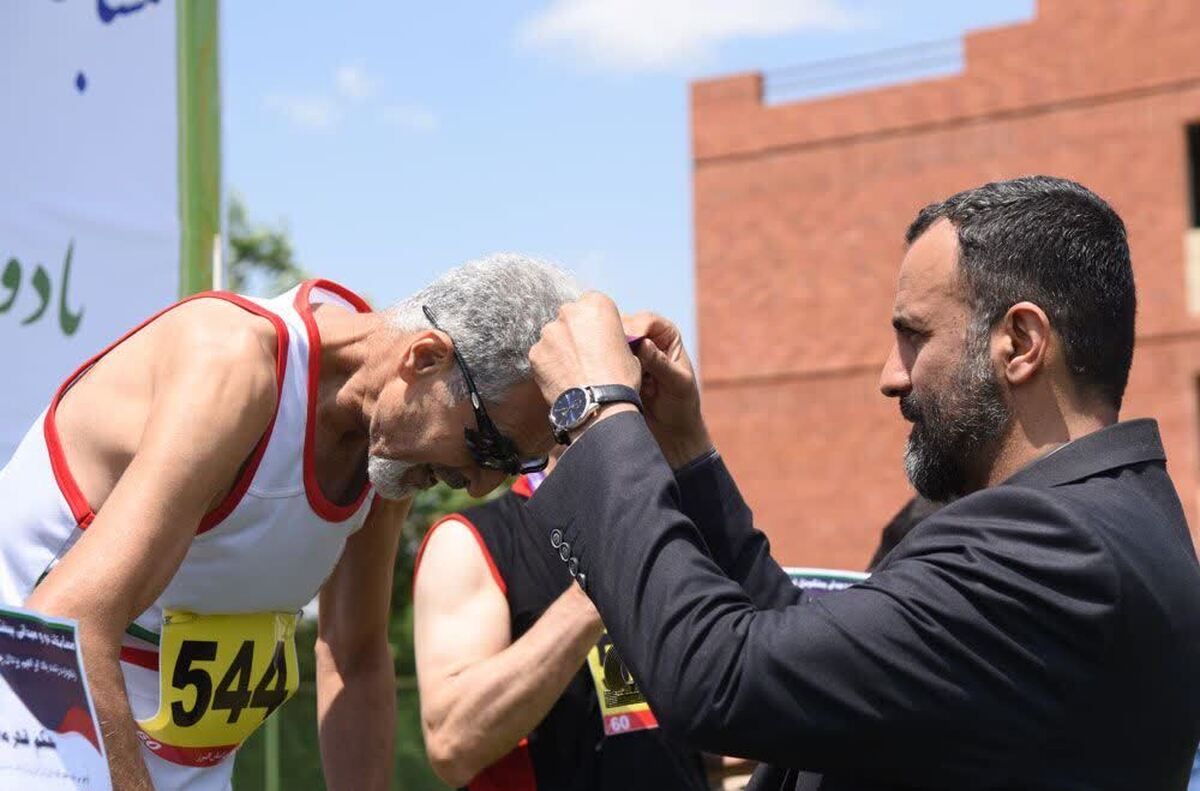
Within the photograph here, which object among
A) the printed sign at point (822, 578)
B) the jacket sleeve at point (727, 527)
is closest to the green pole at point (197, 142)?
the printed sign at point (822, 578)

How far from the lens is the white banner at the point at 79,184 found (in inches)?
143

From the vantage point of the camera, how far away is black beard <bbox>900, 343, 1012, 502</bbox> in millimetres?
2014

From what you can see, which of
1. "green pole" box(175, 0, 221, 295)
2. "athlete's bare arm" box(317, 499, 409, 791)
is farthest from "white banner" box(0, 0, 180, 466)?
"athlete's bare arm" box(317, 499, 409, 791)

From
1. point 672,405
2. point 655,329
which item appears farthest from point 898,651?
point 655,329

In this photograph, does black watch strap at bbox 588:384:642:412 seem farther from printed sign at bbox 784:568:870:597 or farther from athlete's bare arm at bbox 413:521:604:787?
printed sign at bbox 784:568:870:597

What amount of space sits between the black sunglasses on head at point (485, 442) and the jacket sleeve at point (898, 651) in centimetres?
108

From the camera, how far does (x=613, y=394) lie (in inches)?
80.3

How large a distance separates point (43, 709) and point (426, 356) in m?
1.28

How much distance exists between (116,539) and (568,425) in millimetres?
710

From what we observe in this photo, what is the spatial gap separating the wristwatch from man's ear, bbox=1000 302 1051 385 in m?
0.44

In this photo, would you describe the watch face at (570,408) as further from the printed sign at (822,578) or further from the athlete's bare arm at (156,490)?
the printed sign at (822,578)

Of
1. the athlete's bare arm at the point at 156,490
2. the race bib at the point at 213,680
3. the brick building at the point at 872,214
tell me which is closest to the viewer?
the athlete's bare arm at the point at 156,490

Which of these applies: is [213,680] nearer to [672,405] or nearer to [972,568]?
[672,405]

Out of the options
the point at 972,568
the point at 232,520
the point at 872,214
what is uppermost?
Answer: the point at 972,568
